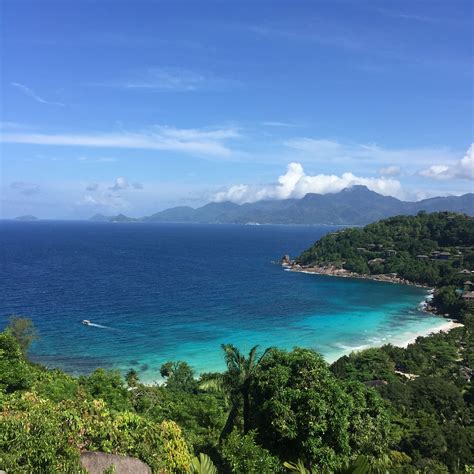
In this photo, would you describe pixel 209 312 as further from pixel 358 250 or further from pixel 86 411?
pixel 358 250

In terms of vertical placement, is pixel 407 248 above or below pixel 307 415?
above

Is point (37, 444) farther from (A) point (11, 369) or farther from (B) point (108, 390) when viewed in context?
(B) point (108, 390)

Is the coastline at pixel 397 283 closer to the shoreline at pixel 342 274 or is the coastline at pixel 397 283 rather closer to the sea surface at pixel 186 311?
the shoreline at pixel 342 274

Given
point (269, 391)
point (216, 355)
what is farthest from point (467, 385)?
point (269, 391)

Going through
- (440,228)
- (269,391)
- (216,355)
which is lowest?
(216,355)

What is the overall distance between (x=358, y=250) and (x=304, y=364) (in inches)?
4514

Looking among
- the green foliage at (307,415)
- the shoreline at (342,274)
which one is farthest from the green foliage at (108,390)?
the shoreline at (342,274)

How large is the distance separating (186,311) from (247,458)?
190ft

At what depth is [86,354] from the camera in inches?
1925

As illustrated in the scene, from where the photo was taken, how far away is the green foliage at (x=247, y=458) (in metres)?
13.8

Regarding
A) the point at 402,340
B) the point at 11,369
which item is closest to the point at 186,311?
the point at 402,340

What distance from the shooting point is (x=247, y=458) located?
1420 centimetres

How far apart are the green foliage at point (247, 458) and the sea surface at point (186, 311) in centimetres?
3054

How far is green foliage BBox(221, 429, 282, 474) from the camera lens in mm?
13844
